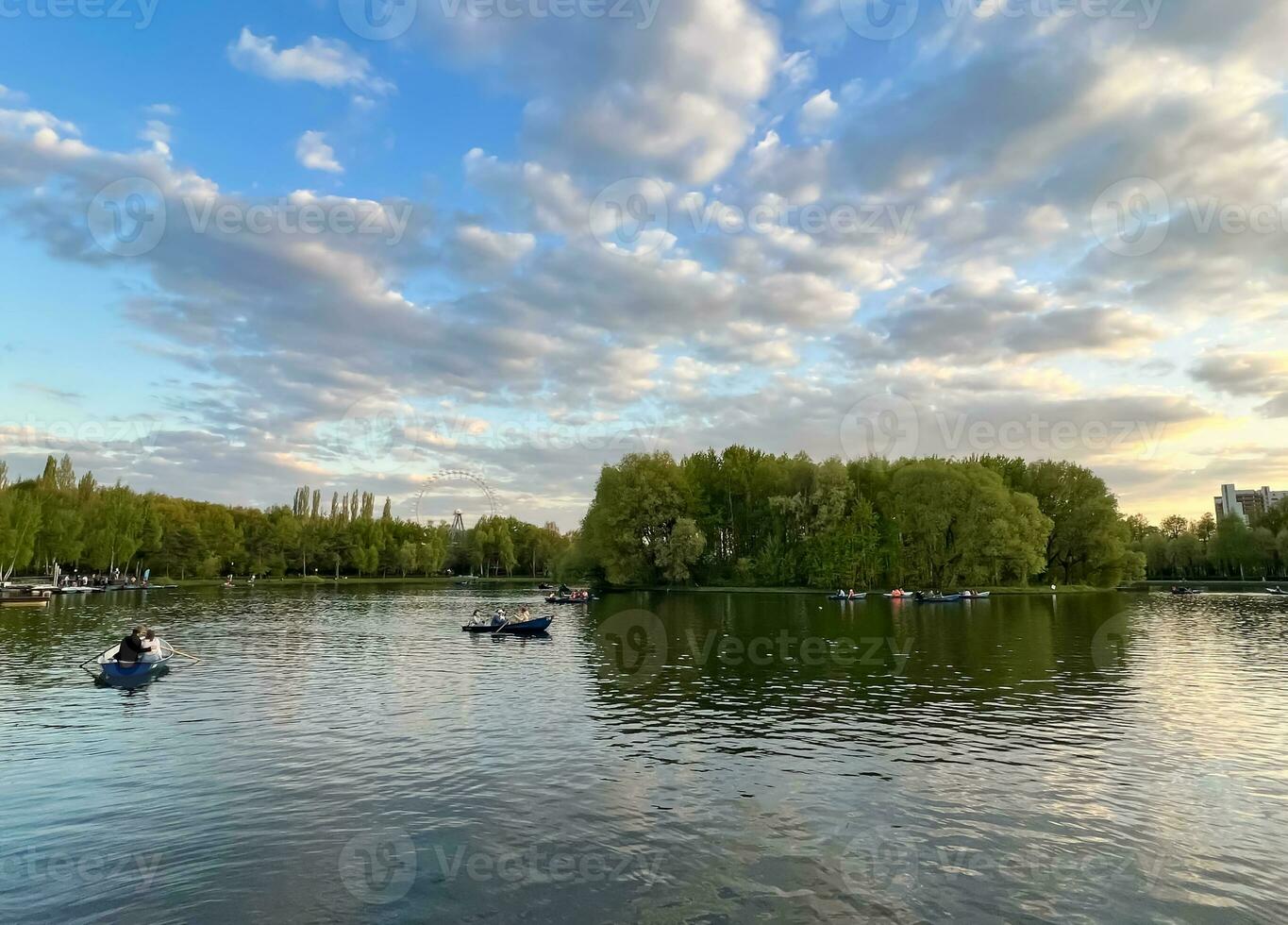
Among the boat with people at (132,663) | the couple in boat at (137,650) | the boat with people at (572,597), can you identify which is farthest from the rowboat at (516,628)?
the boat with people at (572,597)

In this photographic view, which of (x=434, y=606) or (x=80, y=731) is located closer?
(x=80, y=731)

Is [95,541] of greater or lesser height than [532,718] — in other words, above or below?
above

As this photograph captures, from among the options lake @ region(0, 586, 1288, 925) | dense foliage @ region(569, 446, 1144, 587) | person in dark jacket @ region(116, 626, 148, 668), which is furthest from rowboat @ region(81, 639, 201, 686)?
dense foliage @ region(569, 446, 1144, 587)

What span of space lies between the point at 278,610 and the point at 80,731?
77457 millimetres

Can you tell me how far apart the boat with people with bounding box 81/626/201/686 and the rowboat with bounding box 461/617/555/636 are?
29622mm

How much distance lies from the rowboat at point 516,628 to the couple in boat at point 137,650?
99.3ft

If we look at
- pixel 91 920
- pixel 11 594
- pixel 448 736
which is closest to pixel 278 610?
pixel 11 594

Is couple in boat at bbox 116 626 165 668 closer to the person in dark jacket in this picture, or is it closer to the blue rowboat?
the person in dark jacket

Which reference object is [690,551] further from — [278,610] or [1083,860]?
[1083,860]

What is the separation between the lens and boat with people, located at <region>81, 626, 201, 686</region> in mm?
41375

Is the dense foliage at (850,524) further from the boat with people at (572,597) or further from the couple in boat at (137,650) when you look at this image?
the couple in boat at (137,650)

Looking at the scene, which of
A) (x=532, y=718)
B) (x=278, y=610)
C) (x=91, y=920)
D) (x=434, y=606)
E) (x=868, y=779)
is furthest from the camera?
(x=434, y=606)

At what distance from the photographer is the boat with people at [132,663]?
136ft

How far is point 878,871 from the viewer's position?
56.3 ft
